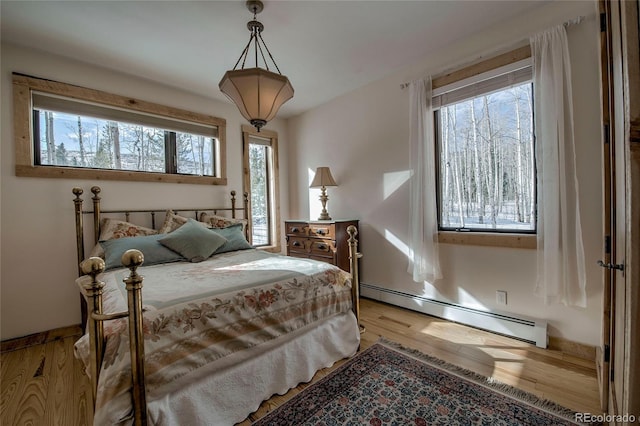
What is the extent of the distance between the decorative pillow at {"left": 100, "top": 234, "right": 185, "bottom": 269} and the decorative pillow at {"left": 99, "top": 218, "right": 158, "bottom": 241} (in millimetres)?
118

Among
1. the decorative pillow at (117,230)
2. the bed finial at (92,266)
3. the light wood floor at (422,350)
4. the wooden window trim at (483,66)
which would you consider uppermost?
the wooden window trim at (483,66)

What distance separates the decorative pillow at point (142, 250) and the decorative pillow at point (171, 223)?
14.4 inches

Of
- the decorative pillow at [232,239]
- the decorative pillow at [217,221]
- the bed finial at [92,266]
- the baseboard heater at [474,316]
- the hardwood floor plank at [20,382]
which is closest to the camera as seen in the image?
the bed finial at [92,266]

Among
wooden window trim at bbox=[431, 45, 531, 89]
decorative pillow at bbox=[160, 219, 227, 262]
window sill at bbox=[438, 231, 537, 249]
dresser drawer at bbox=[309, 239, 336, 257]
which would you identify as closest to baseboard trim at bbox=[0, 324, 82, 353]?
decorative pillow at bbox=[160, 219, 227, 262]

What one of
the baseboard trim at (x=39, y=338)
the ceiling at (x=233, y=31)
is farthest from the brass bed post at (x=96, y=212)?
the ceiling at (x=233, y=31)

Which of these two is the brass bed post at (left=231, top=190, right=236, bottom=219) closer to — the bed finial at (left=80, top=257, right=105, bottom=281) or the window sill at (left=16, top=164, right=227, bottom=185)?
the window sill at (left=16, top=164, right=227, bottom=185)

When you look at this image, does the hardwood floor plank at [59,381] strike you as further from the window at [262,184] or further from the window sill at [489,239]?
the window sill at [489,239]

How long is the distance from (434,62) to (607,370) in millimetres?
2701

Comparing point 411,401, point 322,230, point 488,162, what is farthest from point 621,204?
point 322,230

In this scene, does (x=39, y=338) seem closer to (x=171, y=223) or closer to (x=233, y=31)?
(x=171, y=223)

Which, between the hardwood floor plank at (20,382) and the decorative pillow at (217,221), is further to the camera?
the decorative pillow at (217,221)

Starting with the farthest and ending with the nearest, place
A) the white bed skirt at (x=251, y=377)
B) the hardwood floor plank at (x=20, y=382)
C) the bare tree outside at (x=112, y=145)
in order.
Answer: the bare tree outside at (x=112, y=145) < the hardwood floor plank at (x=20, y=382) < the white bed skirt at (x=251, y=377)

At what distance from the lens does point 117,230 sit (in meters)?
2.58

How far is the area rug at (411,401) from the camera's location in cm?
142
